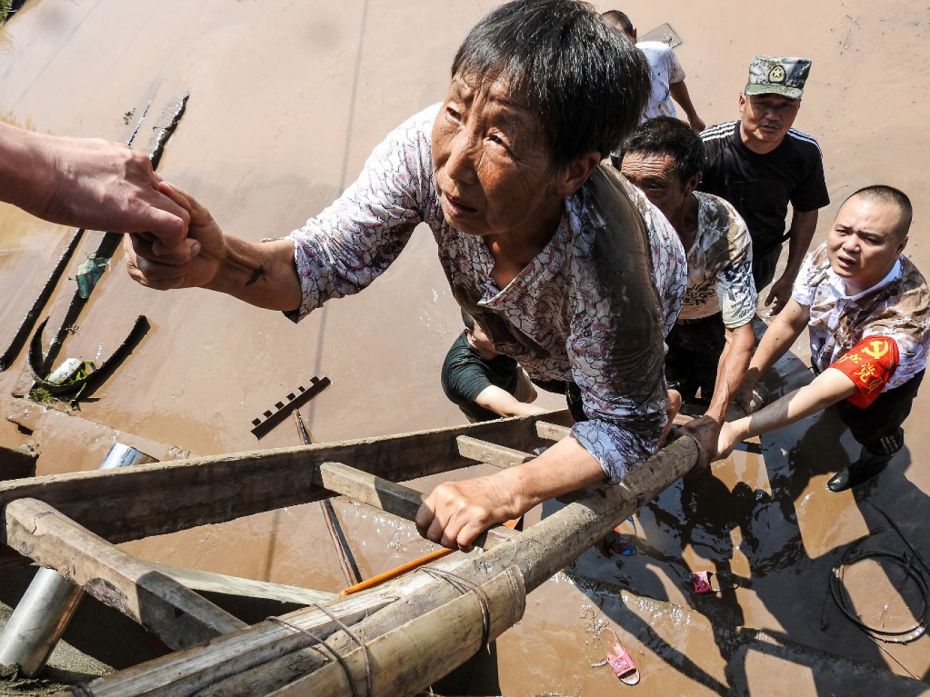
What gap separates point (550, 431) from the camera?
276 cm

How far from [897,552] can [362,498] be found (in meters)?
2.99

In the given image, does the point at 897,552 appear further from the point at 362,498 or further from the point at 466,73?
the point at 466,73

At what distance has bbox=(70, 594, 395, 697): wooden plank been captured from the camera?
38.4 inches

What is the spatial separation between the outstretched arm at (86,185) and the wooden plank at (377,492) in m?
0.74

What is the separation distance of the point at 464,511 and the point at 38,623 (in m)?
1.30

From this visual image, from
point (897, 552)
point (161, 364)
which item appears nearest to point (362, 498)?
point (897, 552)

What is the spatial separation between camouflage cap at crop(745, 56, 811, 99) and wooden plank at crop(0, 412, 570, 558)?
2436mm

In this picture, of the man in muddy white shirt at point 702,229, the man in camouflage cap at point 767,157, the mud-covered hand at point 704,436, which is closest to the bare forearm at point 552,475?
the mud-covered hand at point 704,436

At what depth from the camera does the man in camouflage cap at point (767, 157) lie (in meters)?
3.43

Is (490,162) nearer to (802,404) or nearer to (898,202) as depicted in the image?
(802,404)

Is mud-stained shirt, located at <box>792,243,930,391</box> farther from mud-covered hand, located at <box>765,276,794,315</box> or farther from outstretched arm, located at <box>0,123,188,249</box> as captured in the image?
outstretched arm, located at <box>0,123,188,249</box>

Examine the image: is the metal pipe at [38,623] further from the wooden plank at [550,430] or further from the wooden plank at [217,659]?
the wooden plank at [550,430]

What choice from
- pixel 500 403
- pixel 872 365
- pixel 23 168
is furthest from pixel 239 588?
Result: pixel 872 365

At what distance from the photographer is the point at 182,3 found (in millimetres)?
7996
